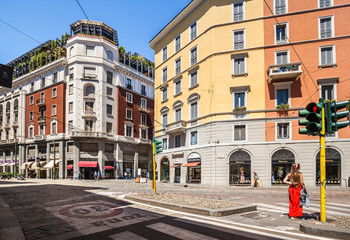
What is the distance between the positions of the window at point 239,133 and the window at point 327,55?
8.90 meters

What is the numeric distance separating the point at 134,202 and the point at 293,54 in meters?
19.8

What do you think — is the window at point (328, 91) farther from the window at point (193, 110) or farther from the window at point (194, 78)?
the window at point (194, 78)

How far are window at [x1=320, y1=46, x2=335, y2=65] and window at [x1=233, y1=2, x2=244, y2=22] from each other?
7.86 m

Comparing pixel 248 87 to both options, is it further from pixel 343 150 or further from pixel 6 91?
pixel 6 91

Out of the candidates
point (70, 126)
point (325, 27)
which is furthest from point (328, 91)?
point (70, 126)

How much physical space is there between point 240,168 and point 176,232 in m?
18.2

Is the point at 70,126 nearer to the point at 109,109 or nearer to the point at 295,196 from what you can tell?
the point at 109,109

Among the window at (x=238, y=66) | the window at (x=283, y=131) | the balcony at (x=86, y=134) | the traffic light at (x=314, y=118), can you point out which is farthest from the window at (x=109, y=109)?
the traffic light at (x=314, y=118)

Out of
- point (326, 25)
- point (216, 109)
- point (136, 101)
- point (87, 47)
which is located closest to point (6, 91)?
point (87, 47)

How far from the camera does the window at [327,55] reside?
855 inches

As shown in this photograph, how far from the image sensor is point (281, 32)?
23.2 metres

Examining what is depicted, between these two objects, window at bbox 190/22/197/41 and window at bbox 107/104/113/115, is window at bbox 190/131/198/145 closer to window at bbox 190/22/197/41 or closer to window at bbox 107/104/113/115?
window at bbox 190/22/197/41

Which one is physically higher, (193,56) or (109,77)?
(109,77)

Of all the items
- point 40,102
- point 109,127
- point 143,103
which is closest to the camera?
point 109,127
